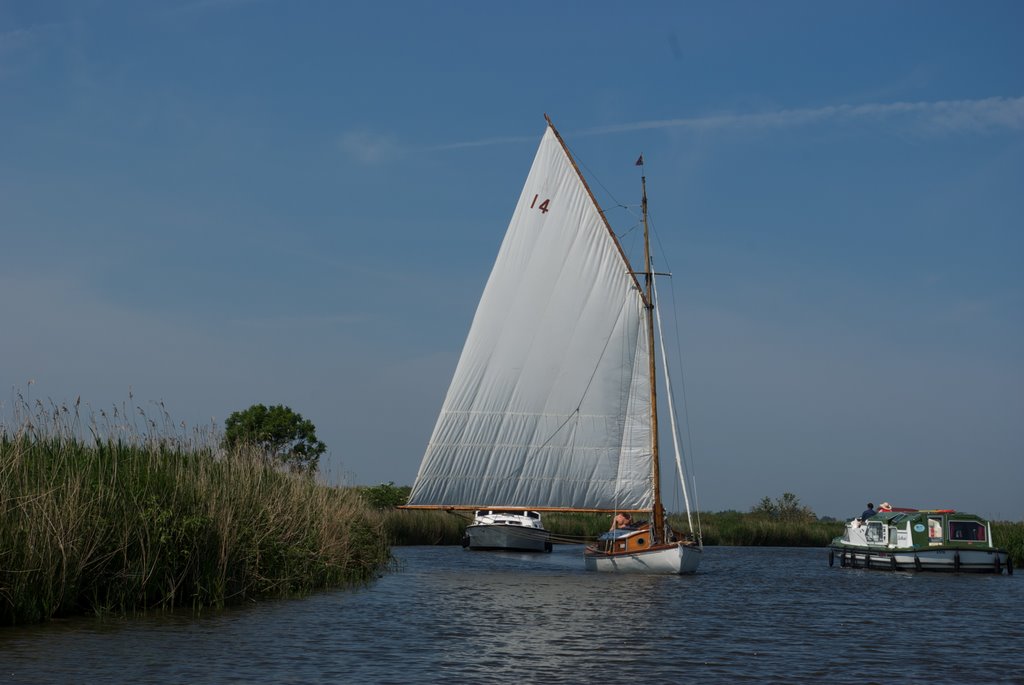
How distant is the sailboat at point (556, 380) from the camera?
3919cm

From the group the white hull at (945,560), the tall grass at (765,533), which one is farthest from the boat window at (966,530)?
the tall grass at (765,533)

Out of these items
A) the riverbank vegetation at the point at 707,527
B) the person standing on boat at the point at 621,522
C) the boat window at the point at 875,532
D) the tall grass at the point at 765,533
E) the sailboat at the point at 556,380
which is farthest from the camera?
the tall grass at the point at 765,533

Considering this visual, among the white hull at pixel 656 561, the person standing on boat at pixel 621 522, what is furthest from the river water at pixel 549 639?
the person standing on boat at pixel 621 522

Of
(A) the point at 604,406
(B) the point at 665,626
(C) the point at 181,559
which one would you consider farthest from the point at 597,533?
(C) the point at 181,559

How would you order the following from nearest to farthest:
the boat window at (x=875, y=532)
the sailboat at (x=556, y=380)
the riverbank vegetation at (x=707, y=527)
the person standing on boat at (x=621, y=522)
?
the person standing on boat at (x=621, y=522), the sailboat at (x=556, y=380), the boat window at (x=875, y=532), the riverbank vegetation at (x=707, y=527)

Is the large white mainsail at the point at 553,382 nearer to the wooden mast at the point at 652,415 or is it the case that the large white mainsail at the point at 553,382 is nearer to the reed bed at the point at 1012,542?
the wooden mast at the point at 652,415

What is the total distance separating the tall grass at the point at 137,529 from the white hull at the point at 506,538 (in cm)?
2741

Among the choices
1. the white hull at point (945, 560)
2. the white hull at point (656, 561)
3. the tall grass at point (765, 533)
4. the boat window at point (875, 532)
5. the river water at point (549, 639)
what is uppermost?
the tall grass at point (765, 533)

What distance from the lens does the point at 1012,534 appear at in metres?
44.9

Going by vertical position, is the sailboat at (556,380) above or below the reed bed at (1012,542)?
above

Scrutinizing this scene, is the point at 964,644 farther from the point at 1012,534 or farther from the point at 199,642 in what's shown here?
the point at 1012,534

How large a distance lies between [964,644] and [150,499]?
14.5 metres

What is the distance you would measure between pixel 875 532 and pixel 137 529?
3380cm

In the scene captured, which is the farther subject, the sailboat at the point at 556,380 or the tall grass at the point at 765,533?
the tall grass at the point at 765,533
